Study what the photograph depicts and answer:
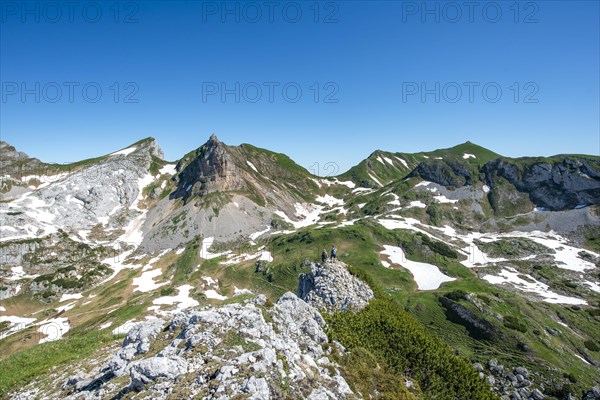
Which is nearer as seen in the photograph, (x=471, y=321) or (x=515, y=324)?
(x=515, y=324)

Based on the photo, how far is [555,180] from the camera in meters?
178

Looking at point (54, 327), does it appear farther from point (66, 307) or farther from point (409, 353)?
point (409, 353)

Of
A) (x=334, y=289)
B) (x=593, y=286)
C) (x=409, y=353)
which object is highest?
(x=334, y=289)

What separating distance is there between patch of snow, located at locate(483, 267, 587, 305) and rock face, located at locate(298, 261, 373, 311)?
7675 centimetres

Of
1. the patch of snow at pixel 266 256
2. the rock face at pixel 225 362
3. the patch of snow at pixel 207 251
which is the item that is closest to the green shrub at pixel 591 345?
the rock face at pixel 225 362

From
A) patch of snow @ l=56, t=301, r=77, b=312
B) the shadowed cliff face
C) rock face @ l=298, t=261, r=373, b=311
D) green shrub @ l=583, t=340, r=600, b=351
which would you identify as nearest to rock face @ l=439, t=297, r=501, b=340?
green shrub @ l=583, t=340, r=600, b=351

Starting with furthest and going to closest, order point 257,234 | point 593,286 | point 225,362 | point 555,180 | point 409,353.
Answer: point 555,180 → point 257,234 → point 593,286 → point 409,353 → point 225,362

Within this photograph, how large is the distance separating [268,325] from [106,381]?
9283 mm

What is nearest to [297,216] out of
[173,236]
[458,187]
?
[173,236]

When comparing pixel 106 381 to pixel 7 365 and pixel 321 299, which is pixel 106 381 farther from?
pixel 321 299

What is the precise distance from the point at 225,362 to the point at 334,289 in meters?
23.2

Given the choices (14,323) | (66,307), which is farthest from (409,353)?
(14,323)

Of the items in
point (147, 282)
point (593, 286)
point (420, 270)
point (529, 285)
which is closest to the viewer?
point (529, 285)

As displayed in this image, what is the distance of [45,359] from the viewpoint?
84.7 ft
